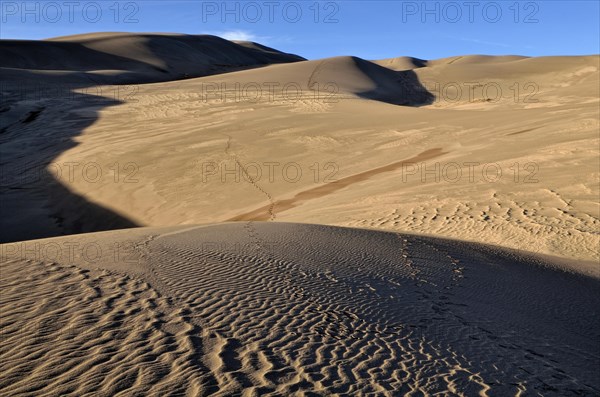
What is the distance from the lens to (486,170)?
13102 mm

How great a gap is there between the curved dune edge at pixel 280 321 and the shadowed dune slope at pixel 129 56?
40744mm

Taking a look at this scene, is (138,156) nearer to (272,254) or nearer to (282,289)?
(272,254)

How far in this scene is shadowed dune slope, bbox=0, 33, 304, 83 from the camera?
2066 inches

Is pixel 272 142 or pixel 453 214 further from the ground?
pixel 272 142

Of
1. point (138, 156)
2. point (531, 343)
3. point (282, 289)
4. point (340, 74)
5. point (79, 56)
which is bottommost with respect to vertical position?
point (531, 343)

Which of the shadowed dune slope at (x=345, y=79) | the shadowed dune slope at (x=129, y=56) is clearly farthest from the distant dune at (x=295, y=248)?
the shadowed dune slope at (x=129, y=56)

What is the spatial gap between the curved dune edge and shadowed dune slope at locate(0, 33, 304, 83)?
4074 centimetres

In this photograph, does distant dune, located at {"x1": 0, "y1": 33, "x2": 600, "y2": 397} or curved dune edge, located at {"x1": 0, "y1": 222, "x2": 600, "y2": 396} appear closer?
curved dune edge, located at {"x1": 0, "y1": 222, "x2": 600, "y2": 396}

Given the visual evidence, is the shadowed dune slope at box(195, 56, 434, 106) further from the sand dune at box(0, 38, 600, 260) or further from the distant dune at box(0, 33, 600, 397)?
the distant dune at box(0, 33, 600, 397)

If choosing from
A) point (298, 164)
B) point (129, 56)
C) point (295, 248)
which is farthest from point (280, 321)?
point (129, 56)

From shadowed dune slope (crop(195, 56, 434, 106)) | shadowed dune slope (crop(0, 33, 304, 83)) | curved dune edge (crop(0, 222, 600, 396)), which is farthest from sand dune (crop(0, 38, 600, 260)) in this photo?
shadowed dune slope (crop(0, 33, 304, 83))

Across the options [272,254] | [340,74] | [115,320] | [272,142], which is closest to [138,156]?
[272,142]

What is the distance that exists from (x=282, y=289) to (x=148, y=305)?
133cm

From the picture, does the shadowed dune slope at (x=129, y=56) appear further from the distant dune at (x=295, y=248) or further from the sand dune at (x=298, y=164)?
the distant dune at (x=295, y=248)
